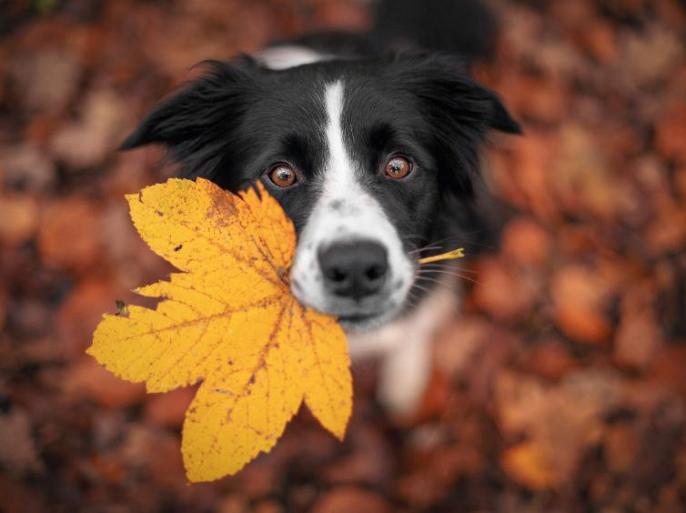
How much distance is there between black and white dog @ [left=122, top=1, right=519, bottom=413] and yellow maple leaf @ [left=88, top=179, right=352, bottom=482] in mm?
161

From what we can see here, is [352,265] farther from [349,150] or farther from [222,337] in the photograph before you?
[349,150]

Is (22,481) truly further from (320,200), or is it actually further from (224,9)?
(224,9)

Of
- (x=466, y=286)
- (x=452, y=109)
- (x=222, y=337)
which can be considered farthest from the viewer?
(x=466, y=286)

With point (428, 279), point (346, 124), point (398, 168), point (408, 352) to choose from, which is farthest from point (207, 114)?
point (408, 352)

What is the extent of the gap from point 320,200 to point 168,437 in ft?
5.63

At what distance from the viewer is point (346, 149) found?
6.89 feet

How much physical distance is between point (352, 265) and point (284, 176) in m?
0.57

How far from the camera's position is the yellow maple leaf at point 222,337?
5.06 feet

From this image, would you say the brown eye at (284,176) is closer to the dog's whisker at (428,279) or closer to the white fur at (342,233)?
the white fur at (342,233)

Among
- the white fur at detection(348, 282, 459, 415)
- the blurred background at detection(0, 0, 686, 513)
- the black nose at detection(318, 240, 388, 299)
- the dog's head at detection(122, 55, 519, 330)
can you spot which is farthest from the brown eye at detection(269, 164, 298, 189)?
the white fur at detection(348, 282, 459, 415)

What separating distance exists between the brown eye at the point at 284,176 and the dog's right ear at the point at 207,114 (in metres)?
0.34

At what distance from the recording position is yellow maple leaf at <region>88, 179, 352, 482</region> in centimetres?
154

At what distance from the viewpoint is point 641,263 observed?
3.58m

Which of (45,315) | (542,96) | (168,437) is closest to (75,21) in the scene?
(45,315)
